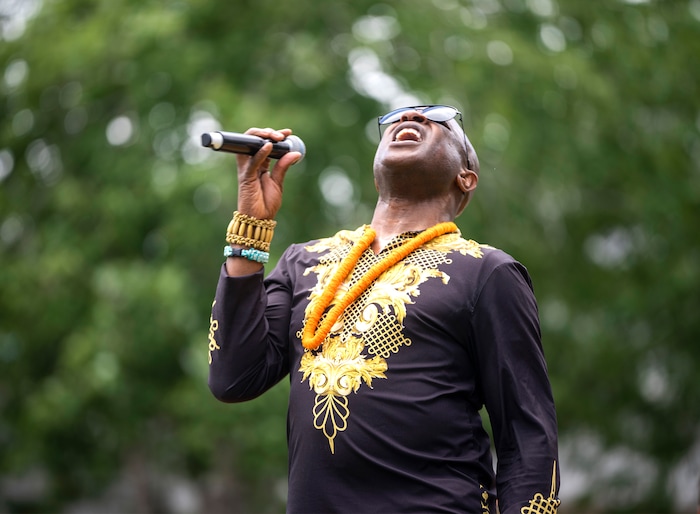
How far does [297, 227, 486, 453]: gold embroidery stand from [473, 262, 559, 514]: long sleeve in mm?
156

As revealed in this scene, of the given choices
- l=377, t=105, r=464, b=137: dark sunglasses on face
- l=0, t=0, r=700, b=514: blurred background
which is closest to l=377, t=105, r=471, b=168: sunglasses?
l=377, t=105, r=464, b=137: dark sunglasses on face

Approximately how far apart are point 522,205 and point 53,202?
4.07 meters

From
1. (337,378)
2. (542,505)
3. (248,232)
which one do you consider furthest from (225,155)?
(542,505)

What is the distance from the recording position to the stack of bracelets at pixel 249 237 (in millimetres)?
2709

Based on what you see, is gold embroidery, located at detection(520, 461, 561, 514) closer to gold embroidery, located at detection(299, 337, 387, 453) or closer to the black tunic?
the black tunic

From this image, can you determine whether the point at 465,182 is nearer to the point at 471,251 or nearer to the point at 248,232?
the point at 471,251

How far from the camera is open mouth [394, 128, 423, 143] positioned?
9.30ft

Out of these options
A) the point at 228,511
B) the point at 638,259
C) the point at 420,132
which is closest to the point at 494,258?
the point at 420,132

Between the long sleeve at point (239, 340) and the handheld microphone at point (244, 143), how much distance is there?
32 cm

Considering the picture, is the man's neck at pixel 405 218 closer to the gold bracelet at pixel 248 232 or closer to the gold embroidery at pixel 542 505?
the gold bracelet at pixel 248 232

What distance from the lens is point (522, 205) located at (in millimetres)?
8727

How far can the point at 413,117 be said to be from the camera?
9.44ft

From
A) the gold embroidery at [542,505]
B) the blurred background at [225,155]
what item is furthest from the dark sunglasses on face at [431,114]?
the blurred background at [225,155]

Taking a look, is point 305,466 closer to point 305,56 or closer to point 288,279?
point 288,279
